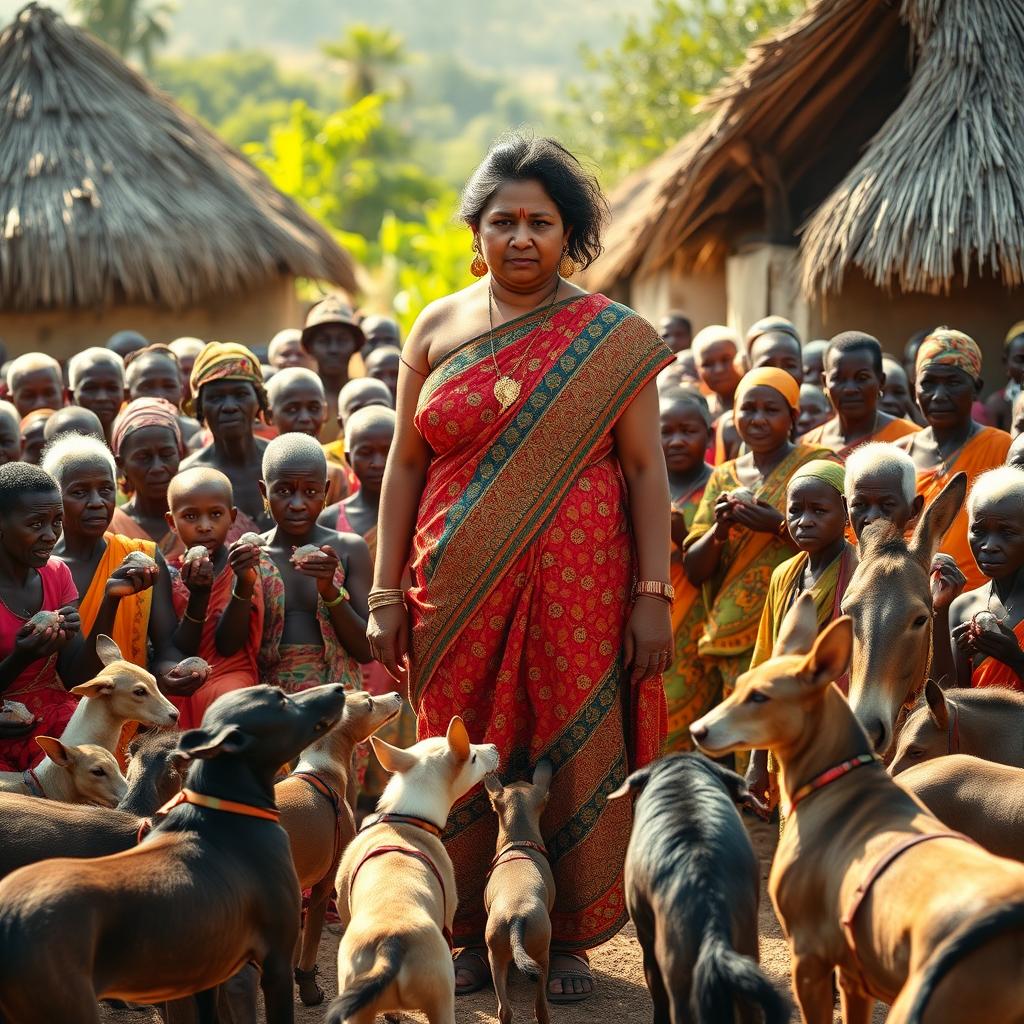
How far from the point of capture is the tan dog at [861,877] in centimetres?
318

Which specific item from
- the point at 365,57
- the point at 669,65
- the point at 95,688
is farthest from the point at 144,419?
the point at 365,57

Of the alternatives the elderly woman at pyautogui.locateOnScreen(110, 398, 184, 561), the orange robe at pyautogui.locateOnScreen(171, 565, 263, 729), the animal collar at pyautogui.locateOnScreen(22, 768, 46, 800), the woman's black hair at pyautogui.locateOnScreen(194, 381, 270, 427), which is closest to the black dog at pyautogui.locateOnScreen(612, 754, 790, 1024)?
the animal collar at pyautogui.locateOnScreen(22, 768, 46, 800)

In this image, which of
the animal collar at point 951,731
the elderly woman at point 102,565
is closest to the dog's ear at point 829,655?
the animal collar at point 951,731

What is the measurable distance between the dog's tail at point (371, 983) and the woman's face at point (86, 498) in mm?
2455

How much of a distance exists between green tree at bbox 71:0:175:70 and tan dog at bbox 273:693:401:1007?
54725 mm

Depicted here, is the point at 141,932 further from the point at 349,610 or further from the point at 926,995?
the point at 349,610

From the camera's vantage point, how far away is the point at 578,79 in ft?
506

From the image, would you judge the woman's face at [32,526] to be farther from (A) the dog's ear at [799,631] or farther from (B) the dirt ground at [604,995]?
(A) the dog's ear at [799,631]

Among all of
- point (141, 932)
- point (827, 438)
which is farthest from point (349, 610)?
point (827, 438)

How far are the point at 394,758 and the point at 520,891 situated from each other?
1.86 ft

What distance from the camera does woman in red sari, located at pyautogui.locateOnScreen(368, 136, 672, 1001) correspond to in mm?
4902

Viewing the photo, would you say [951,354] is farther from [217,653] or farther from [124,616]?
[124,616]

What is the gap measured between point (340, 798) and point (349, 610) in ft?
3.12

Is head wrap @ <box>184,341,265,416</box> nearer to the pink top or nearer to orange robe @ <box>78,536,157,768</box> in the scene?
orange robe @ <box>78,536,157,768</box>
